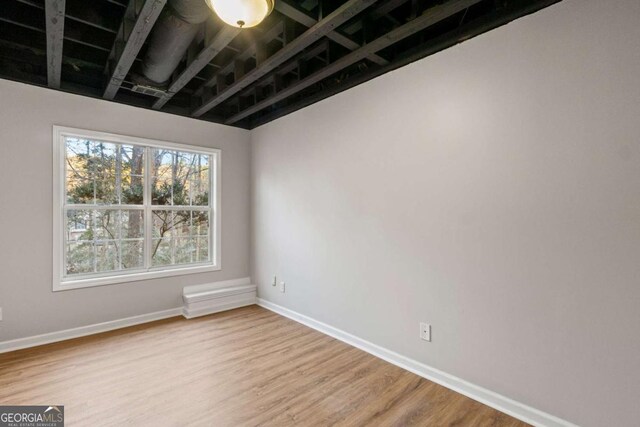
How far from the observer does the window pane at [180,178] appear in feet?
12.1

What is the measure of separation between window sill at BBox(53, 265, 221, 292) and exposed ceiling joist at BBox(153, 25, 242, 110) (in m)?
2.03

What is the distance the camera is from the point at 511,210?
195 centimetres

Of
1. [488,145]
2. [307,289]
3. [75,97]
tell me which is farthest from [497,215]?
[75,97]

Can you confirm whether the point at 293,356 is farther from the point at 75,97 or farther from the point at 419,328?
the point at 75,97

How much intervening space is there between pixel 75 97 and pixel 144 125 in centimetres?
65

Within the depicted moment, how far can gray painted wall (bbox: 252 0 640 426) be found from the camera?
1.60 metres

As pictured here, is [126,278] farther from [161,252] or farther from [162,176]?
[162,176]

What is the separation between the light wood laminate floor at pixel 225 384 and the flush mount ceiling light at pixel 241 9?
2412 millimetres

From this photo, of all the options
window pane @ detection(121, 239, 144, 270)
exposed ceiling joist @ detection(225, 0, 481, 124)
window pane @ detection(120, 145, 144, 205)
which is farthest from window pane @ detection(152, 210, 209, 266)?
exposed ceiling joist @ detection(225, 0, 481, 124)

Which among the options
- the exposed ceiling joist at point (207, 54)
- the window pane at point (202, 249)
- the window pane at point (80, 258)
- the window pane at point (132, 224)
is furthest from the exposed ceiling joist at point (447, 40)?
the window pane at point (80, 258)

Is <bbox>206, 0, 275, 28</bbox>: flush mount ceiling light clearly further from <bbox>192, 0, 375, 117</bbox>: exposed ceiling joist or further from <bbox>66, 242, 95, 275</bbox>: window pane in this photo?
<bbox>66, 242, 95, 275</bbox>: window pane

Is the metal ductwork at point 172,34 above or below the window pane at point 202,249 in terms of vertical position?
above

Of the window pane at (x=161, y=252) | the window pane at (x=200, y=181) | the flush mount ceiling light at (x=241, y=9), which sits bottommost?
the window pane at (x=161, y=252)

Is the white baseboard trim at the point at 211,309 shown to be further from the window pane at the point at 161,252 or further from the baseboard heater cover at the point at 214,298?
the window pane at the point at 161,252
